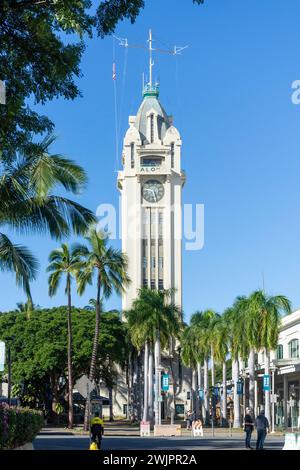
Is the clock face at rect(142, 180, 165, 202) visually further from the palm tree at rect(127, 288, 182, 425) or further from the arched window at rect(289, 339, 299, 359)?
the palm tree at rect(127, 288, 182, 425)

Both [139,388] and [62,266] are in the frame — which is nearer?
[62,266]

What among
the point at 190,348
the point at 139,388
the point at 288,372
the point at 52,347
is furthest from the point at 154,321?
the point at 139,388

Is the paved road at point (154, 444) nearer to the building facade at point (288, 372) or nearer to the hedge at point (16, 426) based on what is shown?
the hedge at point (16, 426)

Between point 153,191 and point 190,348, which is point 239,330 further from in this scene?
point 153,191

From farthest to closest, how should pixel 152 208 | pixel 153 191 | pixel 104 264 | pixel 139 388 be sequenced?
pixel 153 191, pixel 152 208, pixel 139 388, pixel 104 264

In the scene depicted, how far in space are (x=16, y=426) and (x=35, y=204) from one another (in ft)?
24.2

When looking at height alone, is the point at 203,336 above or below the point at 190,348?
above

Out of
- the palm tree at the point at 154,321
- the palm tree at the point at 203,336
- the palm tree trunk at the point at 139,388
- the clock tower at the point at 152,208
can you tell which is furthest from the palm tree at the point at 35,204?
→ the clock tower at the point at 152,208

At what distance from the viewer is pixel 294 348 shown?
76.9 meters

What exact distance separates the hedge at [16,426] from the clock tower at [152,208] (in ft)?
299

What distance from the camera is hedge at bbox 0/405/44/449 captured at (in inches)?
823

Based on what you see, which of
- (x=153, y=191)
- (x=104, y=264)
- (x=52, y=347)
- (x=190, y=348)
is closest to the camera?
(x=104, y=264)

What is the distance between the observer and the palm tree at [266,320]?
6284 centimetres
